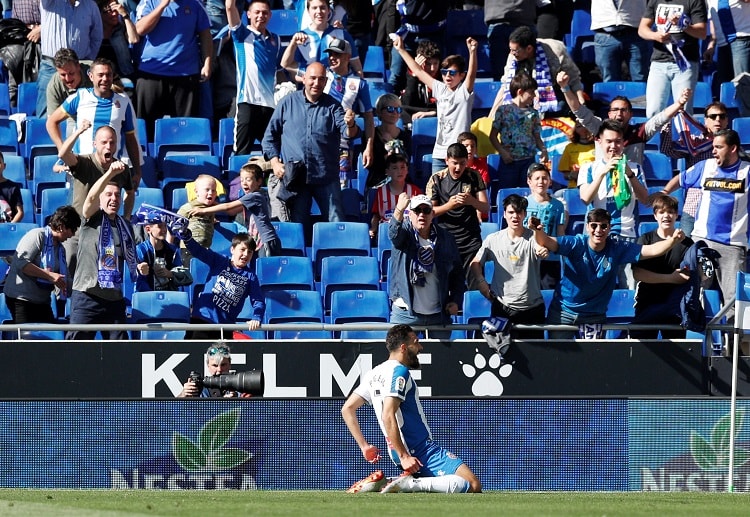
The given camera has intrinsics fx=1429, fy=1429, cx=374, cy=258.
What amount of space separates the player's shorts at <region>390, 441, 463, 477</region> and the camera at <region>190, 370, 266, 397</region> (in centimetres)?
144

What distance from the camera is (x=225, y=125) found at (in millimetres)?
15844

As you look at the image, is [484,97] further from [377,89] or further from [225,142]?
[225,142]

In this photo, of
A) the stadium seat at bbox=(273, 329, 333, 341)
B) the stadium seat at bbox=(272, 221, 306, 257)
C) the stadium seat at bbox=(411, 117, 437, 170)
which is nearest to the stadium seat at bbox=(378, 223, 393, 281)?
the stadium seat at bbox=(272, 221, 306, 257)

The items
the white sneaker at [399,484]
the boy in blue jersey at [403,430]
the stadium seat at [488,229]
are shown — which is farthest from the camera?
the stadium seat at [488,229]

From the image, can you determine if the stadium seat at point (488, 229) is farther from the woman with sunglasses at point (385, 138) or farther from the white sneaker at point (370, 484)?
the white sneaker at point (370, 484)

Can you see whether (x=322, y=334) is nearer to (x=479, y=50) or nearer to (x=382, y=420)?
(x=382, y=420)

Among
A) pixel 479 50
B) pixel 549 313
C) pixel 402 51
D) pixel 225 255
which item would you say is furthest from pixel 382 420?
pixel 479 50

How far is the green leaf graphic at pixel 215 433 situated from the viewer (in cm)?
1137

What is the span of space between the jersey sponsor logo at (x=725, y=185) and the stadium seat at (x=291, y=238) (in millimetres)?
3904

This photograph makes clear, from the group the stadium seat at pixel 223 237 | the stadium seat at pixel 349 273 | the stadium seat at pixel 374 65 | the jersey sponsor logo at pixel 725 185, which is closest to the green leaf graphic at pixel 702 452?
the jersey sponsor logo at pixel 725 185

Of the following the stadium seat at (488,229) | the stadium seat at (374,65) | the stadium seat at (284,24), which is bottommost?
the stadium seat at (488,229)

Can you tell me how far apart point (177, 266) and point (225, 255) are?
69 centimetres

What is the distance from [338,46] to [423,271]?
374cm

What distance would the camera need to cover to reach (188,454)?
11.4m
